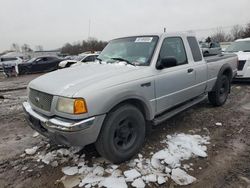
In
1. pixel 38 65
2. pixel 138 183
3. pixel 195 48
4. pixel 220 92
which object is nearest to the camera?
pixel 138 183

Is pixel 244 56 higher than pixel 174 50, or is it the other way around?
pixel 174 50

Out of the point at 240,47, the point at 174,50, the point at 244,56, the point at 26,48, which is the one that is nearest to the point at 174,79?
the point at 174,50

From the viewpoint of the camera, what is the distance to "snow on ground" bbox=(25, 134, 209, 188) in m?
3.01

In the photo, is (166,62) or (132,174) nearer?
(132,174)

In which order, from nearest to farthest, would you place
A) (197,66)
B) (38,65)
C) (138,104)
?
(138,104) → (197,66) → (38,65)

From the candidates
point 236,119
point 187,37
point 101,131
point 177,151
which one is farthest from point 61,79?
point 236,119

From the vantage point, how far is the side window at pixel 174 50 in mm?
4113

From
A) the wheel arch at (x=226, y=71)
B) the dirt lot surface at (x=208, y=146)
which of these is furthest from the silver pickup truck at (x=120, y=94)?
the wheel arch at (x=226, y=71)

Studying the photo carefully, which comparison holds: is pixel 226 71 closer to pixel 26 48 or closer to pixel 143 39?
pixel 143 39

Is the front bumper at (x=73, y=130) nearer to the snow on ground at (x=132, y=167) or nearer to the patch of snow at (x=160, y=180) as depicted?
the snow on ground at (x=132, y=167)

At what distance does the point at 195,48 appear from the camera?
4.92 metres

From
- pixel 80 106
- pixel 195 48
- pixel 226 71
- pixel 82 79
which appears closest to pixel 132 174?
pixel 80 106

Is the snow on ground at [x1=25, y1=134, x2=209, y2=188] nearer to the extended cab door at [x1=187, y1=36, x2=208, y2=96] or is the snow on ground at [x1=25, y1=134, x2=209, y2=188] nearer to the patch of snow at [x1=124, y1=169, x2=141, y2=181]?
the patch of snow at [x1=124, y1=169, x2=141, y2=181]

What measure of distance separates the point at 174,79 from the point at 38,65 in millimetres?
17772
